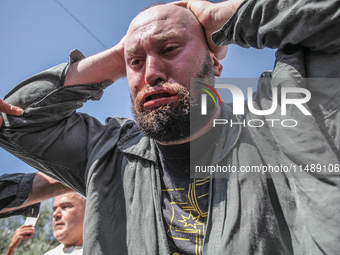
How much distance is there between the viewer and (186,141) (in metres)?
1.82

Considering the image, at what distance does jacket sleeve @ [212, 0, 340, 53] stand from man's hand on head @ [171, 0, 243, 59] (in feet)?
1.12

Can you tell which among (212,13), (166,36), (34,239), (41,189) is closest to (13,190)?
(41,189)

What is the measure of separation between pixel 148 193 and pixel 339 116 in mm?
1205

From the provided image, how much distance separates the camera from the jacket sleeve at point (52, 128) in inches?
80.0

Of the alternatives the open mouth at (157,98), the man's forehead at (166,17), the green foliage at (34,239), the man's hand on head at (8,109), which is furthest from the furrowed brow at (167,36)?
the green foliage at (34,239)

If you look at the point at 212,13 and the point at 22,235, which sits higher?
the point at 212,13

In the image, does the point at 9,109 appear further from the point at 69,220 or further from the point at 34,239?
the point at 34,239

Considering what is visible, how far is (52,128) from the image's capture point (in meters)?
2.09

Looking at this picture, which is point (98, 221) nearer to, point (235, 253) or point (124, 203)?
point (124, 203)

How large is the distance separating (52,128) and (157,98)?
985mm

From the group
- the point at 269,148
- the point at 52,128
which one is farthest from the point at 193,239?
the point at 52,128

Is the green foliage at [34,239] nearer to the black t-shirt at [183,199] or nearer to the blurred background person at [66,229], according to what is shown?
the blurred background person at [66,229]

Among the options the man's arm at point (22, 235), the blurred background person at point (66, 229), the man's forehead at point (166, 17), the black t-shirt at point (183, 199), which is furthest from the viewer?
the blurred background person at point (66, 229)

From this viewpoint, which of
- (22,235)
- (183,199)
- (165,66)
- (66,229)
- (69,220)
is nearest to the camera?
(183,199)
